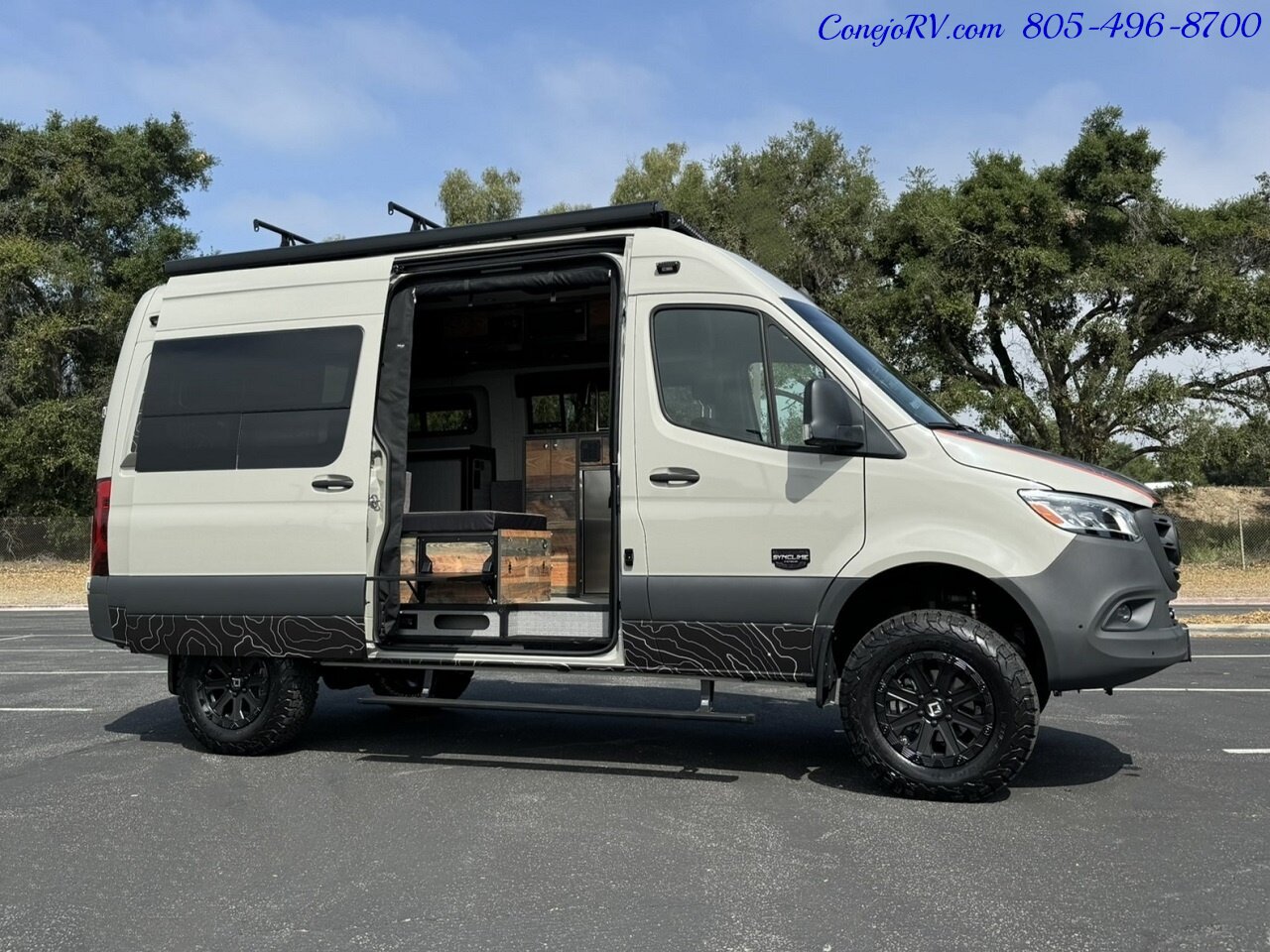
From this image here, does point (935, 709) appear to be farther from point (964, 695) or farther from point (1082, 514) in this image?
point (1082, 514)

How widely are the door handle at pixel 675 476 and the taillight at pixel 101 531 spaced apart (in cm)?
369

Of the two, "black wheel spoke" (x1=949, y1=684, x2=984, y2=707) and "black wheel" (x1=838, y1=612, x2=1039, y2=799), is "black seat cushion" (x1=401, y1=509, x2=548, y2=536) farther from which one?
"black wheel spoke" (x1=949, y1=684, x2=984, y2=707)

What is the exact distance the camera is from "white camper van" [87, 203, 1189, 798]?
5.84m

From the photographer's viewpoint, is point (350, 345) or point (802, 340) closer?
point (802, 340)

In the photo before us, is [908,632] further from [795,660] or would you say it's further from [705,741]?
[705,741]

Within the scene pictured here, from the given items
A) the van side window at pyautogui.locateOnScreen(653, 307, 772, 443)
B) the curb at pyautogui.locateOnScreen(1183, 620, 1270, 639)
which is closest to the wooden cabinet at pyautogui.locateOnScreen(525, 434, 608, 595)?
the van side window at pyautogui.locateOnScreen(653, 307, 772, 443)

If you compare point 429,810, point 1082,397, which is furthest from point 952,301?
point 429,810

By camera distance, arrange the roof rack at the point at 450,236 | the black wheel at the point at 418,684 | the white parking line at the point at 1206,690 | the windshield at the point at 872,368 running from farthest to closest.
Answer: the white parking line at the point at 1206,690 → the black wheel at the point at 418,684 → the roof rack at the point at 450,236 → the windshield at the point at 872,368

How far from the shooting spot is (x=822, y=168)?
3344 cm

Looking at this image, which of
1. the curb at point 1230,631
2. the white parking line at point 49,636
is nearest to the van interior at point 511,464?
Result: the curb at point 1230,631

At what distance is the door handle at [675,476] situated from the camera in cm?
636

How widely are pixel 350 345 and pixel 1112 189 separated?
2334 centimetres

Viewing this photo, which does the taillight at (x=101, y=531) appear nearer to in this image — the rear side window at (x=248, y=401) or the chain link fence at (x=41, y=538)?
the rear side window at (x=248, y=401)

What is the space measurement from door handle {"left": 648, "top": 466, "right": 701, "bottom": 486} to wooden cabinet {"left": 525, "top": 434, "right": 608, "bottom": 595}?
1956 millimetres
